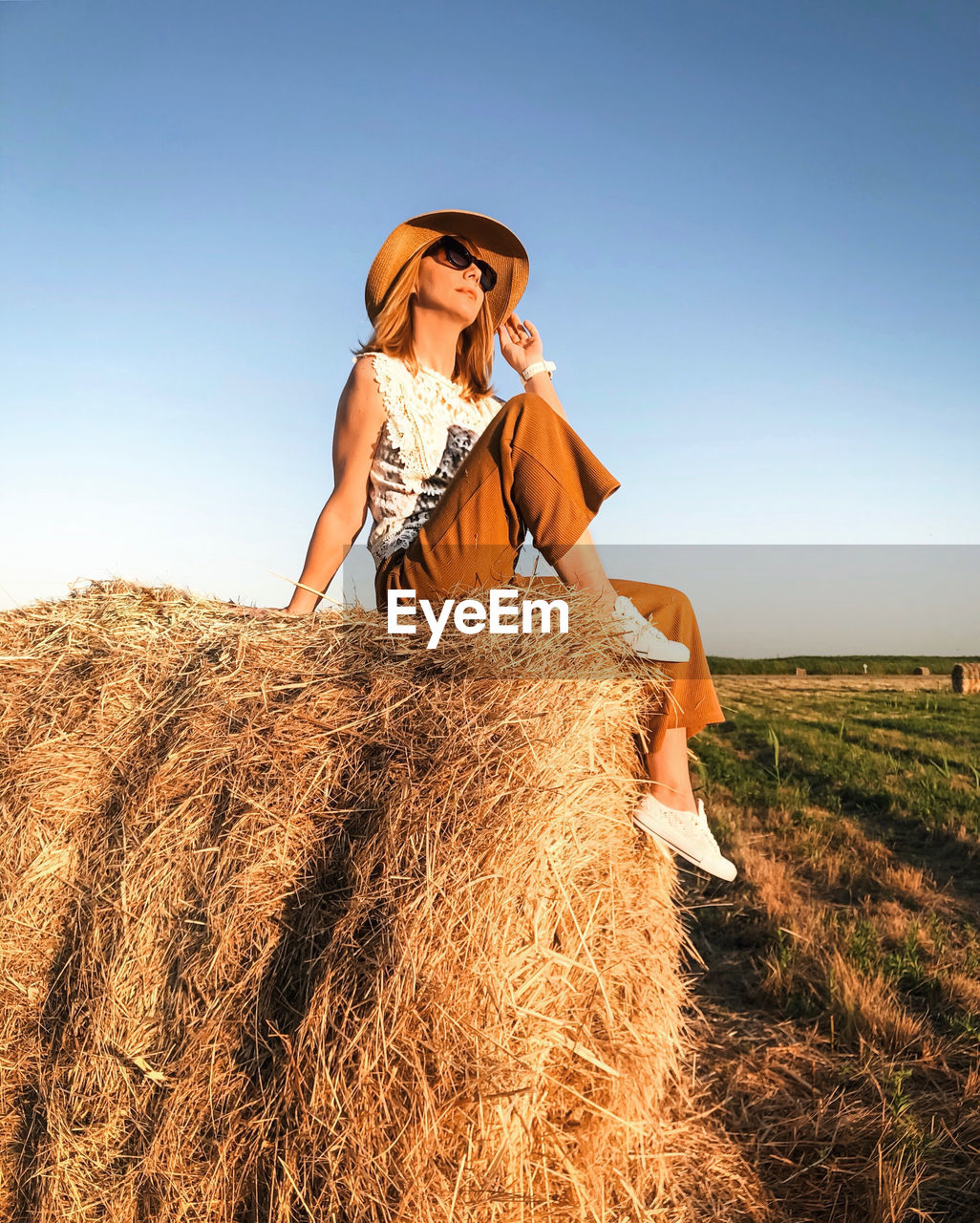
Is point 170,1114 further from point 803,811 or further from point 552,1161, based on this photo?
point 803,811

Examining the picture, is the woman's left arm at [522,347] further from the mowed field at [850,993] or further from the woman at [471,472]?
the mowed field at [850,993]

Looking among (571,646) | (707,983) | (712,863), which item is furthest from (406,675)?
(707,983)

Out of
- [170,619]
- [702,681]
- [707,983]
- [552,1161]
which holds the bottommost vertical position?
[707,983]

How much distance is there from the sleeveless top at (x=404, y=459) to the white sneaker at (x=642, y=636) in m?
1.04

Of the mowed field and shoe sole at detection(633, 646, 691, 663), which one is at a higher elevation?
shoe sole at detection(633, 646, 691, 663)

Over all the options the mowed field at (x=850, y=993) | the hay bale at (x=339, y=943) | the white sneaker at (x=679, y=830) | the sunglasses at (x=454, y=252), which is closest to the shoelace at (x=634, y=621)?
the hay bale at (x=339, y=943)

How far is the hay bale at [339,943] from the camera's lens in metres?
1.54

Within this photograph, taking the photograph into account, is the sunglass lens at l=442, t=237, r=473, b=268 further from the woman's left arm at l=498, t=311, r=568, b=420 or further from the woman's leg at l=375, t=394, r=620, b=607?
the woman's leg at l=375, t=394, r=620, b=607

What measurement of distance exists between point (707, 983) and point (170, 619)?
9.80 feet

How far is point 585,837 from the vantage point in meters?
1.91

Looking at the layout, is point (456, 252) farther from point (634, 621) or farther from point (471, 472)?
point (634, 621)
